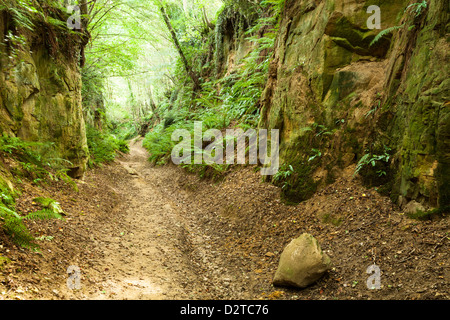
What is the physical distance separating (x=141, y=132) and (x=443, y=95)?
27887 millimetres

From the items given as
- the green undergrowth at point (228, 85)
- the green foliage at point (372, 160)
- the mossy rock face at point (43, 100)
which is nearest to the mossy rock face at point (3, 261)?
the mossy rock face at point (43, 100)

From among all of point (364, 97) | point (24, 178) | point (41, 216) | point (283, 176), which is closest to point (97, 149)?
point (24, 178)

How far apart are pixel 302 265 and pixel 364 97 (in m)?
3.62

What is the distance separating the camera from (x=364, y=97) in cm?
497

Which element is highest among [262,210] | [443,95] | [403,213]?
[443,95]

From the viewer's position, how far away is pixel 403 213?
12.1 feet

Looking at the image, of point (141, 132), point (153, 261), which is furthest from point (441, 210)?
point (141, 132)

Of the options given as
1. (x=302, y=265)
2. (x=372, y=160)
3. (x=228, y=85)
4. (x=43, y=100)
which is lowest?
(x=302, y=265)

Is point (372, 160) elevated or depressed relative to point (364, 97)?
depressed

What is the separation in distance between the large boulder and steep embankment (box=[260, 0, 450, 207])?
164 centimetres

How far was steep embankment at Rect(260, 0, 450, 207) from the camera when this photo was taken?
350 centimetres

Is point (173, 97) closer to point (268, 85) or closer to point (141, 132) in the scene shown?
point (141, 132)

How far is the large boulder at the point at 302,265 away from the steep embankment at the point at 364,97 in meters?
1.64

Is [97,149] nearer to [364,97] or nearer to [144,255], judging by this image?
[144,255]
